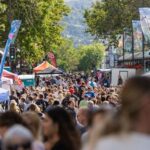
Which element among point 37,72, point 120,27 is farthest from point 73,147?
point 120,27

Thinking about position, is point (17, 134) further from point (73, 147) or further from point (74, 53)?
point (74, 53)

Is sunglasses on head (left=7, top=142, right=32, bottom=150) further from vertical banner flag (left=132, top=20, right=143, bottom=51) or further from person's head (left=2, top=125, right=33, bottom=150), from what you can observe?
vertical banner flag (left=132, top=20, right=143, bottom=51)

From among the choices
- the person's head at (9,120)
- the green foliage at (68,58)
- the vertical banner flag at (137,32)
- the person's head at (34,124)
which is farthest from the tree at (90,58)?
the person's head at (9,120)

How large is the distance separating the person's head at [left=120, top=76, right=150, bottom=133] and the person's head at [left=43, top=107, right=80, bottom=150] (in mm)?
2081

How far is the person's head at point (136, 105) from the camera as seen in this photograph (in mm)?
2627

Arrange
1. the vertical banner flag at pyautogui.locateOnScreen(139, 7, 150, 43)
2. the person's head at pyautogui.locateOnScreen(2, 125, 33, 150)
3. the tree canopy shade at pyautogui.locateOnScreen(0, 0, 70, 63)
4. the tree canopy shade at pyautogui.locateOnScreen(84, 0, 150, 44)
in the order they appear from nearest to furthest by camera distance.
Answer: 1. the person's head at pyautogui.locateOnScreen(2, 125, 33, 150)
2. the vertical banner flag at pyautogui.locateOnScreen(139, 7, 150, 43)
3. the tree canopy shade at pyautogui.locateOnScreen(0, 0, 70, 63)
4. the tree canopy shade at pyautogui.locateOnScreen(84, 0, 150, 44)

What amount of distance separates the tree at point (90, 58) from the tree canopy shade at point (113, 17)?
98019 mm

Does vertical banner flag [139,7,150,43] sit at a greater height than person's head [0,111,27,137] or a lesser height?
greater

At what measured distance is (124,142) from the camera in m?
2.60

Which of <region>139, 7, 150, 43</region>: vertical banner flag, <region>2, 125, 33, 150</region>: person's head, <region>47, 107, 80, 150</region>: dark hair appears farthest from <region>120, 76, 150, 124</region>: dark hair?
<region>139, 7, 150, 43</region>: vertical banner flag

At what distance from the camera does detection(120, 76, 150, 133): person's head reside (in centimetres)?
263

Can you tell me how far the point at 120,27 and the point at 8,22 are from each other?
14980mm

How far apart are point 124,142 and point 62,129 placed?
228cm

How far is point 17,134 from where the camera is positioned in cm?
314
